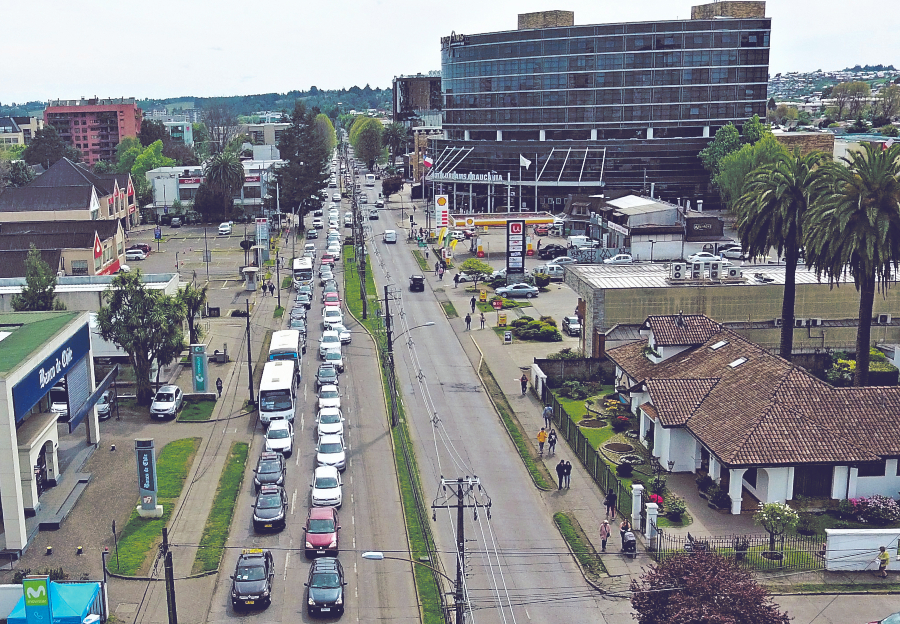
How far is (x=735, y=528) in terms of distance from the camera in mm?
43625

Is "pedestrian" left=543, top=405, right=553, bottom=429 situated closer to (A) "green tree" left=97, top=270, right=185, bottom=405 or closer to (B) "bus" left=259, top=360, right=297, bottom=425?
(B) "bus" left=259, top=360, right=297, bottom=425

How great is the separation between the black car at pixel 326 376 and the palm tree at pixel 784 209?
2692 cm

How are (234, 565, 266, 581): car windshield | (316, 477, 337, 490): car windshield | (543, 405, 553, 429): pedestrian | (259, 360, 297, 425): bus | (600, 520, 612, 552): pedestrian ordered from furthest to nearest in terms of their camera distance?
(259, 360, 297, 425): bus → (543, 405, 553, 429): pedestrian → (316, 477, 337, 490): car windshield → (600, 520, 612, 552): pedestrian → (234, 565, 266, 581): car windshield

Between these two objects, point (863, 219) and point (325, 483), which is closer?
point (325, 483)

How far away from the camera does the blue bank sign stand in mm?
43469

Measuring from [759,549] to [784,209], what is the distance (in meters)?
23.8

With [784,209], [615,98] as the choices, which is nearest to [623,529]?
[784,209]

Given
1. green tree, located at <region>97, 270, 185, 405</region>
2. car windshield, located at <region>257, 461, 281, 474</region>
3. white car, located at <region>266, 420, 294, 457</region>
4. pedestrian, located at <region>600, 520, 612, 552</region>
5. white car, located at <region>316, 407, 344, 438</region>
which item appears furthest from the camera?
green tree, located at <region>97, 270, 185, 405</region>

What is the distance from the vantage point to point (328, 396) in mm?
60969

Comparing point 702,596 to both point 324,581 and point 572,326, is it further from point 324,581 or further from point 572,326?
point 572,326

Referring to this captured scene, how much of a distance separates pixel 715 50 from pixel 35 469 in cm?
11990

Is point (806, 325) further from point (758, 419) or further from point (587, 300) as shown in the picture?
point (758, 419)

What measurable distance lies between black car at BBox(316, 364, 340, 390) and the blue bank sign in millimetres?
15164

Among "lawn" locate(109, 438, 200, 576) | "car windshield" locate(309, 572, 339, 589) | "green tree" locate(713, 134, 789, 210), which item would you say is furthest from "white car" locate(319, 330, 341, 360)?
"green tree" locate(713, 134, 789, 210)
